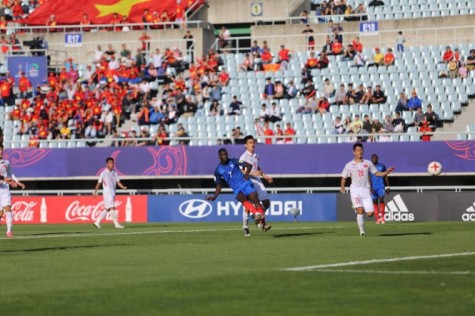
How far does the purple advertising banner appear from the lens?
41.2 meters

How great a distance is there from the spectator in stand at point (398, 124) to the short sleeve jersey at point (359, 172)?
16682 mm

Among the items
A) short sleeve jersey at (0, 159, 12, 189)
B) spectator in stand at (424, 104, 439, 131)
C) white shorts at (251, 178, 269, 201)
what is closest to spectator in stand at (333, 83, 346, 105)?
spectator in stand at (424, 104, 439, 131)

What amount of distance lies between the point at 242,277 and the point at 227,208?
26.1 m

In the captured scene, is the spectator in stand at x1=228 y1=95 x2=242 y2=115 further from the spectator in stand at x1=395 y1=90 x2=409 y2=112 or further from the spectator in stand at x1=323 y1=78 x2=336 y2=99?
the spectator in stand at x1=395 y1=90 x2=409 y2=112

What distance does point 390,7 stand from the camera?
50.3 meters

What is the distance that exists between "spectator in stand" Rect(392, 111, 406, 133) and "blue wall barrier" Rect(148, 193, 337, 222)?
364 cm

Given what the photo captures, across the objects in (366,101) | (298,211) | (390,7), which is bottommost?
(298,211)

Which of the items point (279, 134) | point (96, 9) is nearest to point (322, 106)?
point (279, 134)

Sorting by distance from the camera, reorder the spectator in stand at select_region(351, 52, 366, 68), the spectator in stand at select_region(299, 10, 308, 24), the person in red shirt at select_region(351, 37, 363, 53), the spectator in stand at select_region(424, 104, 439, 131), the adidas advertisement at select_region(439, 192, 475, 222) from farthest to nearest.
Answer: the spectator in stand at select_region(299, 10, 308, 24)
the person in red shirt at select_region(351, 37, 363, 53)
the spectator in stand at select_region(351, 52, 366, 68)
the spectator in stand at select_region(424, 104, 439, 131)
the adidas advertisement at select_region(439, 192, 475, 222)

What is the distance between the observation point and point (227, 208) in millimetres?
41125

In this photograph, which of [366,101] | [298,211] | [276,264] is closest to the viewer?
[276,264]

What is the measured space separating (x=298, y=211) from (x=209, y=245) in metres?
16.9

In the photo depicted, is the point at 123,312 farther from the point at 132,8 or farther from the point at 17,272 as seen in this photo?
the point at 132,8

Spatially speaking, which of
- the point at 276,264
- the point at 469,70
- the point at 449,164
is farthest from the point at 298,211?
the point at 276,264
